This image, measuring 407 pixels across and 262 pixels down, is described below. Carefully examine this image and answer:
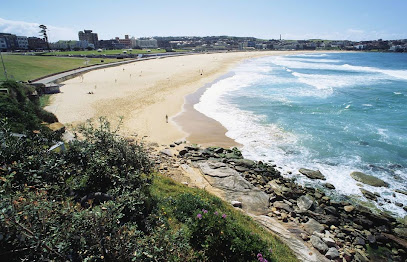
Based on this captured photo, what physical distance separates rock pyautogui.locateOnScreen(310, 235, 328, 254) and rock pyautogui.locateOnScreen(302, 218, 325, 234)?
0.58m

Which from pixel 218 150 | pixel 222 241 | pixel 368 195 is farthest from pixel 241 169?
pixel 222 241

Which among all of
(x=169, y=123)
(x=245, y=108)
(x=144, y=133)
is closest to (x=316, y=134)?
(x=245, y=108)

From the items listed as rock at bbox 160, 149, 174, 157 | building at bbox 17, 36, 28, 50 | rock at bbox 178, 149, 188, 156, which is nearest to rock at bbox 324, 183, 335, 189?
rock at bbox 178, 149, 188, 156

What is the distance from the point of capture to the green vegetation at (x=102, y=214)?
4.23 metres

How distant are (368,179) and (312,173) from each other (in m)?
3.10

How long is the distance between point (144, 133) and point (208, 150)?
242 inches

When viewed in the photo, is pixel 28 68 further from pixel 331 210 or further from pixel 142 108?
pixel 331 210

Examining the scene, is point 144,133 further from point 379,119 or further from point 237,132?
point 379,119

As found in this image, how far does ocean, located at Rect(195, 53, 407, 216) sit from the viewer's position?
50.3ft

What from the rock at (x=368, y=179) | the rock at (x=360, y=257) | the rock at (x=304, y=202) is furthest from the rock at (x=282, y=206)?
the rock at (x=368, y=179)

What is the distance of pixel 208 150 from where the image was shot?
16.9 metres

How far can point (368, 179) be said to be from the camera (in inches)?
559

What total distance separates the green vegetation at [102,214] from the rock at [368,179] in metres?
8.81

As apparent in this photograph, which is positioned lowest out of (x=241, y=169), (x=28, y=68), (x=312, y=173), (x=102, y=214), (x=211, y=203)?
(x=312, y=173)
